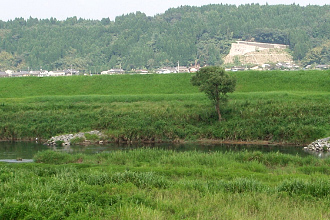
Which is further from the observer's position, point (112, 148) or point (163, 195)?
point (112, 148)

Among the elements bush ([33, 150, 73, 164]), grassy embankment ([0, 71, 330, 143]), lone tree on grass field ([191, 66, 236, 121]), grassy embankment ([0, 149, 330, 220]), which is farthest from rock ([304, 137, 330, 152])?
bush ([33, 150, 73, 164])

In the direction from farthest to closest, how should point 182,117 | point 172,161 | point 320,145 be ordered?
point 182,117, point 320,145, point 172,161

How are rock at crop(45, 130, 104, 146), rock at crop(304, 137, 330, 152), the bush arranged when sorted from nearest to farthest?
the bush < rock at crop(304, 137, 330, 152) < rock at crop(45, 130, 104, 146)

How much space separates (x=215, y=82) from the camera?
4625 cm

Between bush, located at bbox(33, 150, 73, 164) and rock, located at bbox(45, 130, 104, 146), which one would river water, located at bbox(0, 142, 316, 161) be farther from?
bush, located at bbox(33, 150, 73, 164)

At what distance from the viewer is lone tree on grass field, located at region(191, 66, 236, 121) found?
4647cm

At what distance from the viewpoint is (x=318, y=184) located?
19266mm

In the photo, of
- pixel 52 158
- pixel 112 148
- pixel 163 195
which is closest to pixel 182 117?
pixel 112 148

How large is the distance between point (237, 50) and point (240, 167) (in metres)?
171

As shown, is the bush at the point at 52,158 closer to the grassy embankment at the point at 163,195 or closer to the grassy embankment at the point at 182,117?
the grassy embankment at the point at 163,195

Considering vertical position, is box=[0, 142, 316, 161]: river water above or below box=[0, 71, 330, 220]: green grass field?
below

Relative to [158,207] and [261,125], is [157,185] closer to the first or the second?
[158,207]

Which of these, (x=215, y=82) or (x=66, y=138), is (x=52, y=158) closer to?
(x=66, y=138)

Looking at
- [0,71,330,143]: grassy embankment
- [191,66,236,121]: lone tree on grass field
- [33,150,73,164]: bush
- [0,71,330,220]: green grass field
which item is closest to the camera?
[0,71,330,220]: green grass field
